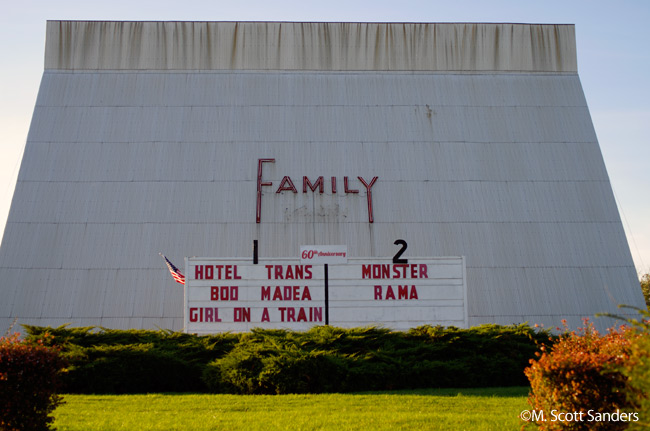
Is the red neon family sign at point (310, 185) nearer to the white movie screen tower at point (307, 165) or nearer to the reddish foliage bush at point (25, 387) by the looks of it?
the white movie screen tower at point (307, 165)

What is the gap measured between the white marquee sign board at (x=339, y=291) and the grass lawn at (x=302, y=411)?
3556mm

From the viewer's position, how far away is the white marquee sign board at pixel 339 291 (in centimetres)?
1750

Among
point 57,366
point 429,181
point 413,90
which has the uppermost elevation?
point 413,90

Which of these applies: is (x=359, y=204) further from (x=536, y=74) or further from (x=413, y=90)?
(x=536, y=74)

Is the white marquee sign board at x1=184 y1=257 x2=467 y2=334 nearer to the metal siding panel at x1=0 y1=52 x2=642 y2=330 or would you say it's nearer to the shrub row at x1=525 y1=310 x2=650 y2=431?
the metal siding panel at x1=0 y1=52 x2=642 y2=330

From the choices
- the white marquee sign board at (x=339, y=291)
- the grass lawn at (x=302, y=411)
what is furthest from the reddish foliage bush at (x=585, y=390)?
the white marquee sign board at (x=339, y=291)

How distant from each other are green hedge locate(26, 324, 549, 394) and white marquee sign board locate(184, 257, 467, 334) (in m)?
1.08

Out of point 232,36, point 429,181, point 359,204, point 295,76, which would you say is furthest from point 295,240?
point 232,36

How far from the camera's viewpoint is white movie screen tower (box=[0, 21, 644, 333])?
23500mm

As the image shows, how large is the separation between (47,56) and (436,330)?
817 inches

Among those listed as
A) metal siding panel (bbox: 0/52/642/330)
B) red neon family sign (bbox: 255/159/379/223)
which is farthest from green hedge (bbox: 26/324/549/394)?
red neon family sign (bbox: 255/159/379/223)

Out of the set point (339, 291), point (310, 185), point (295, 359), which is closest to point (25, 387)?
point (295, 359)

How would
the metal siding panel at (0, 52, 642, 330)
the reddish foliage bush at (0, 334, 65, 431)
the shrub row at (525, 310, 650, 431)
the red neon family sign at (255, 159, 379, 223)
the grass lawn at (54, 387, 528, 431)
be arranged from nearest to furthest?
the shrub row at (525, 310, 650, 431), the reddish foliage bush at (0, 334, 65, 431), the grass lawn at (54, 387, 528, 431), the metal siding panel at (0, 52, 642, 330), the red neon family sign at (255, 159, 379, 223)

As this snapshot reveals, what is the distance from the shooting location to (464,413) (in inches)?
460
